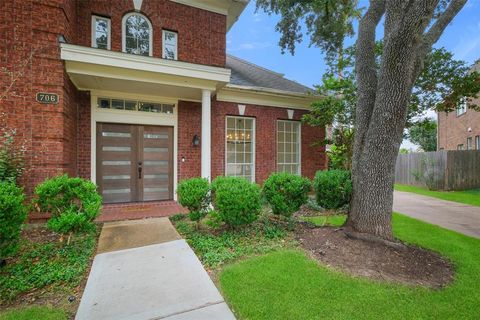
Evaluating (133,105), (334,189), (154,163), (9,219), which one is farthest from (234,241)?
(133,105)

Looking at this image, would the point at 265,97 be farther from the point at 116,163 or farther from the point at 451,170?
the point at 451,170

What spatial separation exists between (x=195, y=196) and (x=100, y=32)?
5.29m

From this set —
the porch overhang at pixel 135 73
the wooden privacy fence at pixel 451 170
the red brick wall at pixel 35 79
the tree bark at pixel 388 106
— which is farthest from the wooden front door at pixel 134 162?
the wooden privacy fence at pixel 451 170

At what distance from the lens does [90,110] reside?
656cm

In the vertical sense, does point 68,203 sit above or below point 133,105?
below

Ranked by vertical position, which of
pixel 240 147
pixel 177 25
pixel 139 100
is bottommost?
pixel 240 147

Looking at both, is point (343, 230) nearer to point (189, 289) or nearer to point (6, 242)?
A: point (189, 289)

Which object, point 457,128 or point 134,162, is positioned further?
point 457,128

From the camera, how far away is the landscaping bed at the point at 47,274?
2.71m

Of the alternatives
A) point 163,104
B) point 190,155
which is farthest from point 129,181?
point 163,104

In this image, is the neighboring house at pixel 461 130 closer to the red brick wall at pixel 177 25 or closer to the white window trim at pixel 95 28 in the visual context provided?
the red brick wall at pixel 177 25

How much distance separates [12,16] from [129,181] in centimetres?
428

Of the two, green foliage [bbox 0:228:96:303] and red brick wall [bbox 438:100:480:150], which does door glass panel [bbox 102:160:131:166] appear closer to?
green foliage [bbox 0:228:96:303]

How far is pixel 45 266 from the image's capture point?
3.35 metres
